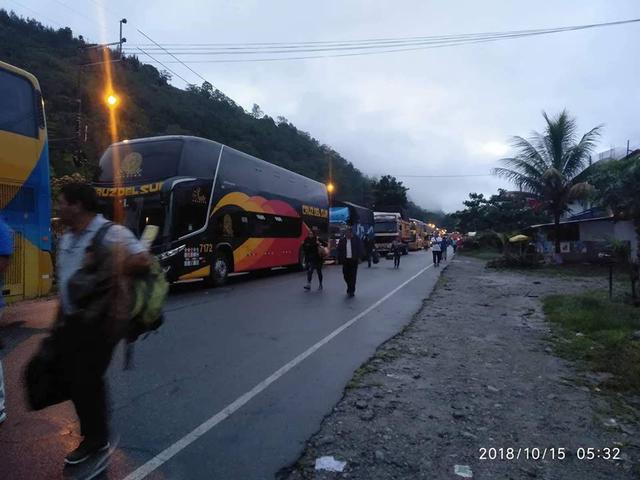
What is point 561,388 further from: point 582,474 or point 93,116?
point 93,116

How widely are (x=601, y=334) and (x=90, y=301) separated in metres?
7.69

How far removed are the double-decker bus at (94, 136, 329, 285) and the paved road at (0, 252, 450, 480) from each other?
3048 mm

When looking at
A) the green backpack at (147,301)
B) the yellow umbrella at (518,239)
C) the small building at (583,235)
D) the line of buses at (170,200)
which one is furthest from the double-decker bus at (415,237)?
the green backpack at (147,301)

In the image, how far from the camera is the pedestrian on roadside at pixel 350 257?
41.8ft

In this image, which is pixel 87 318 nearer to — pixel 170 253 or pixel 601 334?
pixel 601 334

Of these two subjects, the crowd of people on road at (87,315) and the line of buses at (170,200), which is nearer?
the crowd of people on road at (87,315)

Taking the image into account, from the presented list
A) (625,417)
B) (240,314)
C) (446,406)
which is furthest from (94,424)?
(240,314)

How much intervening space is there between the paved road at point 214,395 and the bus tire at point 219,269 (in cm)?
399

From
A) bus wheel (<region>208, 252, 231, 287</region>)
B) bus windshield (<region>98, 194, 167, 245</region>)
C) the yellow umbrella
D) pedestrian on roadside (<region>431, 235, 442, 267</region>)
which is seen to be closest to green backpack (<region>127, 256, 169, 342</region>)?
bus windshield (<region>98, 194, 167, 245</region>)

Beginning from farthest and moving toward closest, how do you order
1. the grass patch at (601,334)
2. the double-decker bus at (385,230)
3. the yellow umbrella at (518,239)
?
the double-decker bus at (385,230) < the yellow umbrella at (518,239) < the grass patch at (601,334)

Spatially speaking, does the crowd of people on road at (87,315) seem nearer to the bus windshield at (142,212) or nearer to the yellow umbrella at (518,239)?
the bus windshield at (142,212)

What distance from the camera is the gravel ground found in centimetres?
351

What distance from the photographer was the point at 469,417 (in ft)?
14.6

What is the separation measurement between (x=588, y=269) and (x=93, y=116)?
39.9 meters
